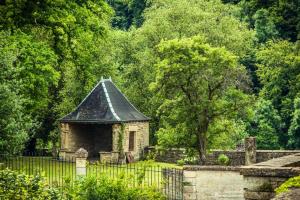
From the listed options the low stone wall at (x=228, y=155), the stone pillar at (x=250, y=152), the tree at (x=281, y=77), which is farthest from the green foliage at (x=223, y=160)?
the tree at (x=281, y=77)

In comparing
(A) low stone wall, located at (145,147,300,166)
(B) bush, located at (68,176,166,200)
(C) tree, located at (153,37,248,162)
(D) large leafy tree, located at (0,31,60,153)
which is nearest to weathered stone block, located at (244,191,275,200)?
(D) large leafy tree, located at (0,31,60,153)

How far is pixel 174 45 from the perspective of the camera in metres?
33.9

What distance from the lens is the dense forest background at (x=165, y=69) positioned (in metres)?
17.0

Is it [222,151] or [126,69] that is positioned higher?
[126,69]

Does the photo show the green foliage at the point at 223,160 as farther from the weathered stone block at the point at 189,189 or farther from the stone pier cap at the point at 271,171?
the stone pier cap at the point at 271,171

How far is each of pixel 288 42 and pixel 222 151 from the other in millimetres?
17830

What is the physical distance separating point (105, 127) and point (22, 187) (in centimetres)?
2512

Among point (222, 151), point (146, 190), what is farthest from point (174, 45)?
point (146, 190)

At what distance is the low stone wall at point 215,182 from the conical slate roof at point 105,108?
14997 millimetres

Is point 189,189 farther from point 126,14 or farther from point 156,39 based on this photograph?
point 126,14

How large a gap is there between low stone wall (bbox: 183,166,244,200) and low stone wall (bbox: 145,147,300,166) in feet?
15.6

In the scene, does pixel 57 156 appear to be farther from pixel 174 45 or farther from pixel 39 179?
pixel 39 179

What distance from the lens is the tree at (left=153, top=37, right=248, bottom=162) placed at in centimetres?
3378

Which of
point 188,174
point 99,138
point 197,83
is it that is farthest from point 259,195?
point 99,138
